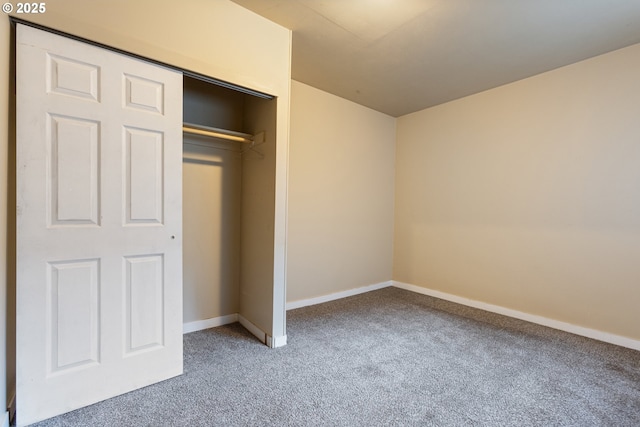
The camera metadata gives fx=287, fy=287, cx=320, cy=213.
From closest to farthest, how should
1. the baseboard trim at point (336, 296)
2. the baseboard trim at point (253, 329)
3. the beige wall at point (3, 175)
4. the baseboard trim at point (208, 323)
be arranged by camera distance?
the beige wall at point (3, 175) → the baseboard trim at point (253, 329) → the baseboard trim at point (208, 323) → the baseboard trim at point (336, 296)

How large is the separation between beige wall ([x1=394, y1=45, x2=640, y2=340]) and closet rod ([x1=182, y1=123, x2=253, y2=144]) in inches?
103

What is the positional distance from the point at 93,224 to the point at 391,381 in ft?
6.98

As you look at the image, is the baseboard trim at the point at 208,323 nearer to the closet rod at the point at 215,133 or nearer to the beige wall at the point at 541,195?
the closet rod at the point at 215,133

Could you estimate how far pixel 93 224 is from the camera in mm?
1669

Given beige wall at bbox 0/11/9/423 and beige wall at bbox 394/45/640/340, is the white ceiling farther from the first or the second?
beige wall at bbox 0/11/9/423

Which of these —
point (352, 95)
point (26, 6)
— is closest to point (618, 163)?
point (352, 95)

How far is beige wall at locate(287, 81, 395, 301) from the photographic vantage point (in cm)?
343

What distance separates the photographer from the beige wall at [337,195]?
343 centimetres

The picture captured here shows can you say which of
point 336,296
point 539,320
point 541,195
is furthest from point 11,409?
point 541,195

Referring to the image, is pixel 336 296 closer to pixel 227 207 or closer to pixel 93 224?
pixel 227 207

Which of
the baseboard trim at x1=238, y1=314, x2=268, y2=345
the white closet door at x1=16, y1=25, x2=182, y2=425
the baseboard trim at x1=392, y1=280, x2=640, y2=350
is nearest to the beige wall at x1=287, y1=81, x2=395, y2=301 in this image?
the baseboard trim at x1=238, y1=314, x2=268, y2=345

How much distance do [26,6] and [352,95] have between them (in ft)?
9.83

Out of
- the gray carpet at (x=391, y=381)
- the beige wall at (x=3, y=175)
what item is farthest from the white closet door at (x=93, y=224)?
the gray carpet at (x=391, y=381)

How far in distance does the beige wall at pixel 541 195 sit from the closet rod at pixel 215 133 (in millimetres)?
2621
